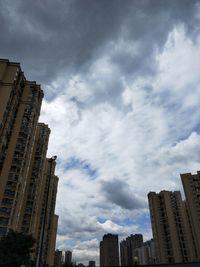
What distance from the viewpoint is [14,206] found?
5600cm

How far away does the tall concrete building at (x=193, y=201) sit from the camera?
80750mm

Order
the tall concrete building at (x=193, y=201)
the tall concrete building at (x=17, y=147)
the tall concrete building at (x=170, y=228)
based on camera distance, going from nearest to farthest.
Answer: the tall concrete building at (x=17, y=147) < the tall concrete building at (x=193, y=201) < the tall concrete building at (x=170, y=228)

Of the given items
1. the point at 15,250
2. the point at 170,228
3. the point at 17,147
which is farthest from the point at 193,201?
the point at 15,250

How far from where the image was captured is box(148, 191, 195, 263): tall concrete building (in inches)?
3514

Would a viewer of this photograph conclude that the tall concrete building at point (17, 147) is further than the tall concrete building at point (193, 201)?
No

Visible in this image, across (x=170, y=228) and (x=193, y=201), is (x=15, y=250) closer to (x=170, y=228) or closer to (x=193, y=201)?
(x=193, y=201)

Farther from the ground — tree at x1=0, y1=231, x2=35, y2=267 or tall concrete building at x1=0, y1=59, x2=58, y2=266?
tall concrete building at x1=0, y1=59, x2=58, y2=266

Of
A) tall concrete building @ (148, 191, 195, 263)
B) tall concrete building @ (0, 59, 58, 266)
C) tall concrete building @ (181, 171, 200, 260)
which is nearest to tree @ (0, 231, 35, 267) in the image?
tall concrete building @ (0, 59, 58, 266)

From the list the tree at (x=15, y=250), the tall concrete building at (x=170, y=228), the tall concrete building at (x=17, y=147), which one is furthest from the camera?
the tall concrete building at (x=170, y=228)

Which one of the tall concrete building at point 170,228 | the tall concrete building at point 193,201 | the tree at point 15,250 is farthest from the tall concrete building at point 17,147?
the tall concrete building at point 170,228

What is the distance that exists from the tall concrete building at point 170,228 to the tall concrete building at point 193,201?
4932mm

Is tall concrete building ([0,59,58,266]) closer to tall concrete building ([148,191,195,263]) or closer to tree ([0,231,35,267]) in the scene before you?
tree ([0,231,35,267])

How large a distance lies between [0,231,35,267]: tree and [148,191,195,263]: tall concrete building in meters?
67.3

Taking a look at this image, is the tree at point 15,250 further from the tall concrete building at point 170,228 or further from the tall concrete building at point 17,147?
the tall concrete building at point 170,228
